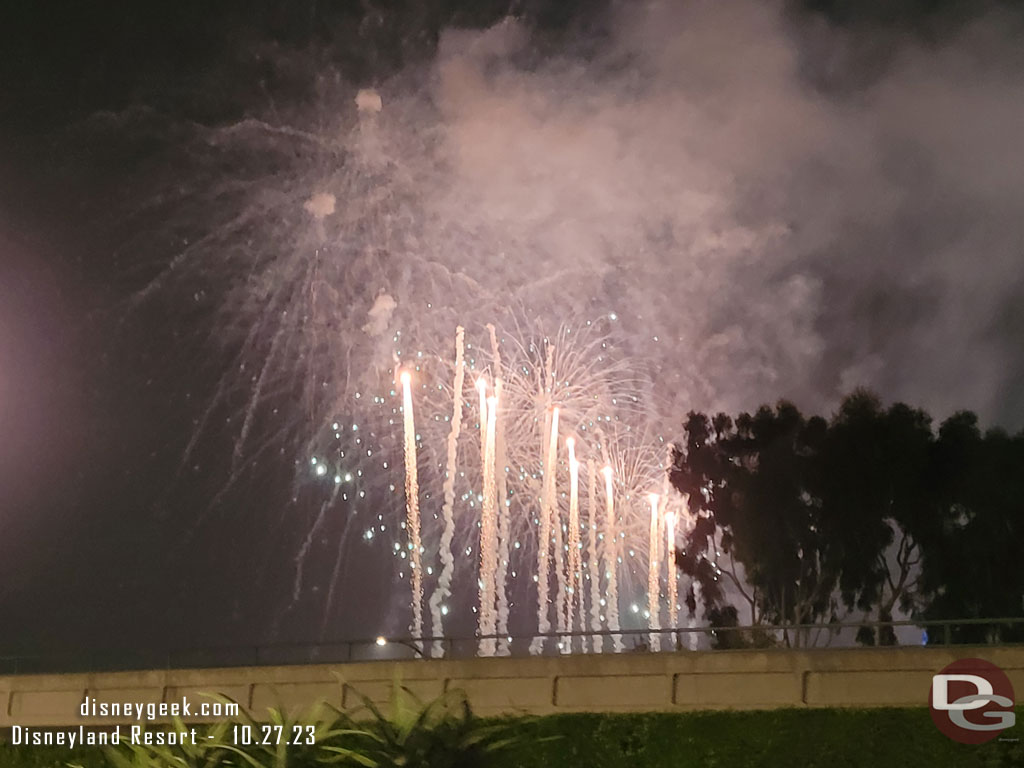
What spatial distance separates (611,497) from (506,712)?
1201 inches

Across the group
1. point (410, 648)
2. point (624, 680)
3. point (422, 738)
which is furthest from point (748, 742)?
point (410, 648)

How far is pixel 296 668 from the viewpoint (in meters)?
18.5

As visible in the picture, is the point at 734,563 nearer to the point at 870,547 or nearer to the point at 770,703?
the point at 870,547

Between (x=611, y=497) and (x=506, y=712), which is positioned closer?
(x=506, y=712)

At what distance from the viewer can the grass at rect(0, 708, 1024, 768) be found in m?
14.1

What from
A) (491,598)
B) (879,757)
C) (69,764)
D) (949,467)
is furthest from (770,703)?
(949,467)
